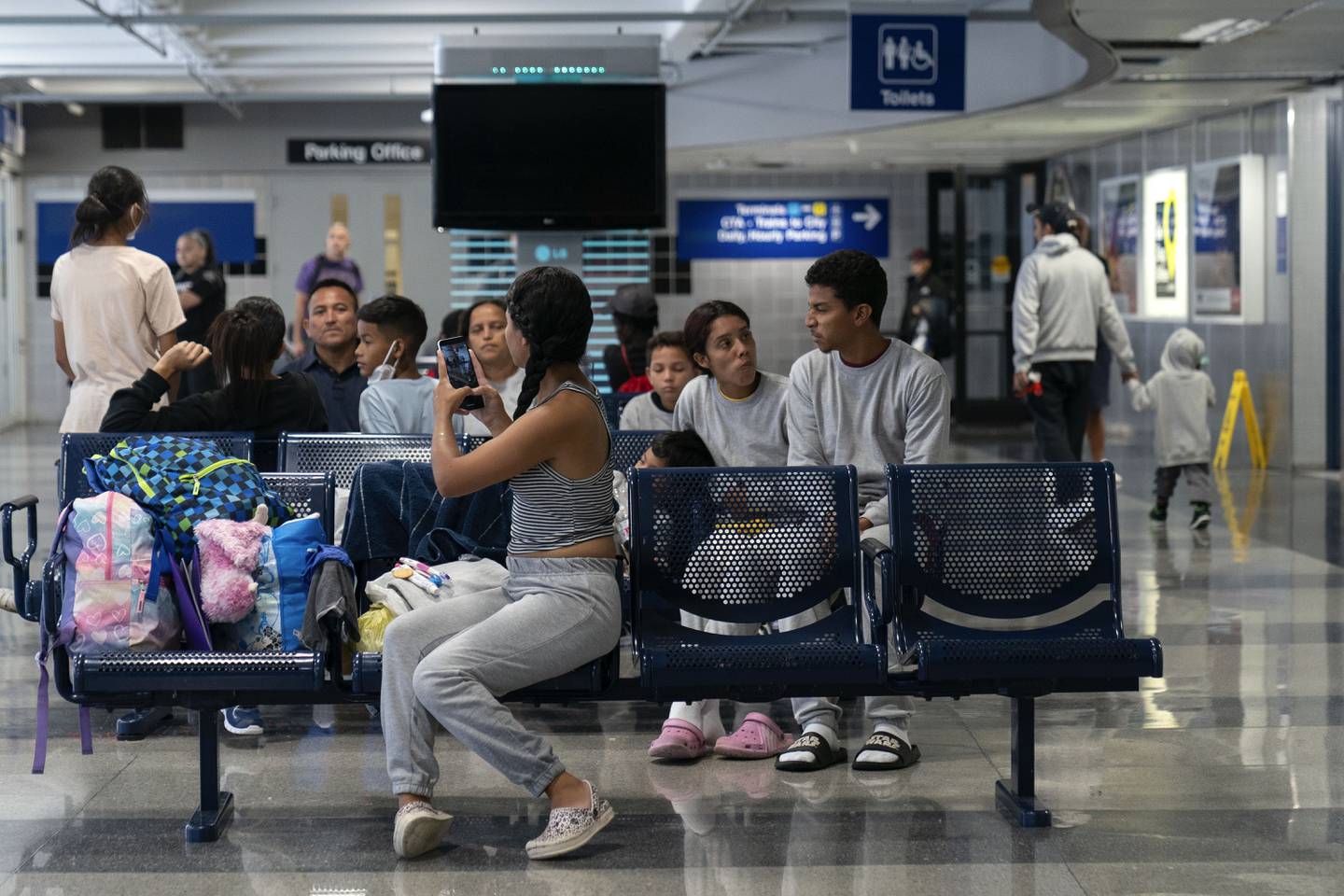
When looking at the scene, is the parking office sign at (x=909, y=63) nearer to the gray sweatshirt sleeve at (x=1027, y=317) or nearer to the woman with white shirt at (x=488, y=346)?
the gray sweatshirt sleeve at (x=1027, y=317)

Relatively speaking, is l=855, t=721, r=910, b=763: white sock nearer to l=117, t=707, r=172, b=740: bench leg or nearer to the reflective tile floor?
the reflective tile floor

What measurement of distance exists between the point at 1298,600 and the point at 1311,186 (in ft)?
19.7

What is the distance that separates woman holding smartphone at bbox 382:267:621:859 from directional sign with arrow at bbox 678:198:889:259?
16.2 m

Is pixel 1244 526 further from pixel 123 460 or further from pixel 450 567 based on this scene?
pixel 123 460

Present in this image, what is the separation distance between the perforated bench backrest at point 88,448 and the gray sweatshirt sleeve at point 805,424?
5.23 feet

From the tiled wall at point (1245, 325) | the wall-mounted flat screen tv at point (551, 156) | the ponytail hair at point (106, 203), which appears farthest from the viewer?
the tiled wall at point (1245, 325)

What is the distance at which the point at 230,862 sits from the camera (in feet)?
12.0

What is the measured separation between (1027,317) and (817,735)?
5.63 meters

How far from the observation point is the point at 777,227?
20047mm

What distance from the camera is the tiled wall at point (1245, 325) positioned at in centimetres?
1238

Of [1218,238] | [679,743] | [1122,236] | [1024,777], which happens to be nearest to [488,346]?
[679,743]

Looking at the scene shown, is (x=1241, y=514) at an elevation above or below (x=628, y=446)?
below

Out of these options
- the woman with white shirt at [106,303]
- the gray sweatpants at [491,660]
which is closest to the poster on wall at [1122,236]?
the woman with white shirt at [106,303]

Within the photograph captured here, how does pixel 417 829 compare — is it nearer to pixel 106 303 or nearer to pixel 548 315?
pixel 548 315
